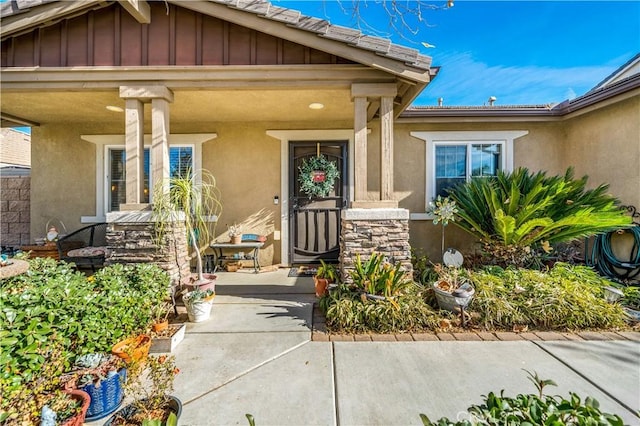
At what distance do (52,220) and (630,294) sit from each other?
918 centimetres

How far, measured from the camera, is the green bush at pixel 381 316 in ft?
9.80

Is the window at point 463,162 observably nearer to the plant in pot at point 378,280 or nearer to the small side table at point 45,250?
the plant in pot at point 378,280

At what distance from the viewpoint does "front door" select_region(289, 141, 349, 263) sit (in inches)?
223

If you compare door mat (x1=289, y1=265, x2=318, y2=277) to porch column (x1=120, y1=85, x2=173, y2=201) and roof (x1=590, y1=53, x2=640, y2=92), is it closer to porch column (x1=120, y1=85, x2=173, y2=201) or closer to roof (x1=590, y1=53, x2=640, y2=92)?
porch column (x1=120, y1=85, x2=173, y2=201)

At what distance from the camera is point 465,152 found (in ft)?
18.5

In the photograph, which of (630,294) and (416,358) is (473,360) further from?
(630,294)

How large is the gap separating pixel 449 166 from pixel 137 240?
5.37 metres

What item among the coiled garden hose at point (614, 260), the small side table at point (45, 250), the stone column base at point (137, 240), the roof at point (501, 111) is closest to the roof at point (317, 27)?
the roof at point (501, 111)

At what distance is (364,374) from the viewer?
2.28 m

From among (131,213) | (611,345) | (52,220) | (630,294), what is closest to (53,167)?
(52,220)

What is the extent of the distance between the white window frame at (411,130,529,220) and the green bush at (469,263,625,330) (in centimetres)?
228

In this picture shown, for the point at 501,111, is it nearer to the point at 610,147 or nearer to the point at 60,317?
the point at 610,147

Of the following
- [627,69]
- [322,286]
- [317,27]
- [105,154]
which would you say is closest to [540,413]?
[322,286]

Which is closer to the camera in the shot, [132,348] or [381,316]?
[132,348]
